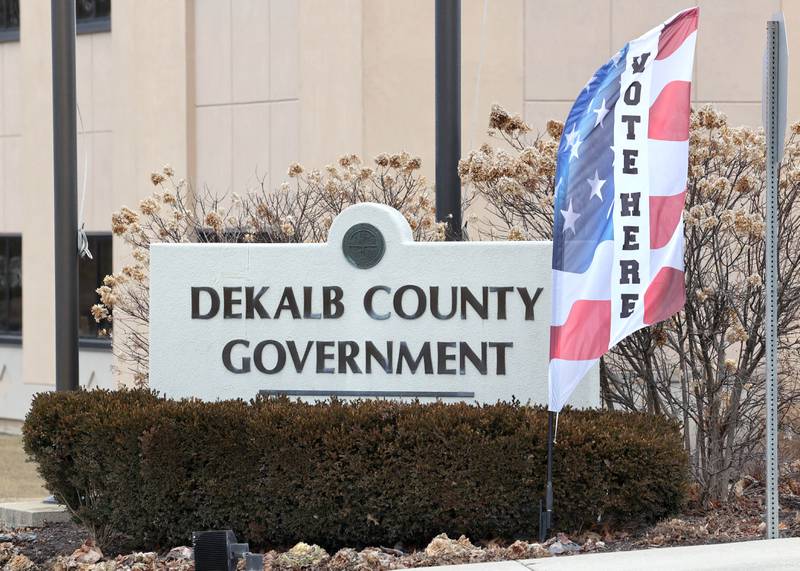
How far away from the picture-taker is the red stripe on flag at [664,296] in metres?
8.16

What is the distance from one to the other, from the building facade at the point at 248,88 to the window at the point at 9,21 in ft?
0.11

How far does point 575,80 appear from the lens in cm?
1636

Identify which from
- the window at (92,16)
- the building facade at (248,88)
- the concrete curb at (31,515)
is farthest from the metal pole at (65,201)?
the window at (92,16)

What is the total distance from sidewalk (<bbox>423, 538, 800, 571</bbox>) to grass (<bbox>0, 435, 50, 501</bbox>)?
26.2ft

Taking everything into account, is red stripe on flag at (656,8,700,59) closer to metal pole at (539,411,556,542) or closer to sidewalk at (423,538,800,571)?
metal pole at (539,411,556,542)

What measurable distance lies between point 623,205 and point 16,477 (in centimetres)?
1044

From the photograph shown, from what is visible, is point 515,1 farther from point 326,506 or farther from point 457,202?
point 326,506

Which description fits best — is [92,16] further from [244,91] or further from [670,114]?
[670,114]

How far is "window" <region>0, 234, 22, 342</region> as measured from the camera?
2234cm

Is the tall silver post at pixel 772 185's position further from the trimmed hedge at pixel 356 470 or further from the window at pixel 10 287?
the window at pixel 10 287

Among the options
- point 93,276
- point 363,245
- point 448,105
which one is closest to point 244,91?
point 93,276

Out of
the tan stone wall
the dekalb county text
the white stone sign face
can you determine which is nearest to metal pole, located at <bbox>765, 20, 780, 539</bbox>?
the white stone sign face

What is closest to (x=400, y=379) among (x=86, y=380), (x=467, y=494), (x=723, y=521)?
(x=467, y=494)

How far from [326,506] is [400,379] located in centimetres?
133
